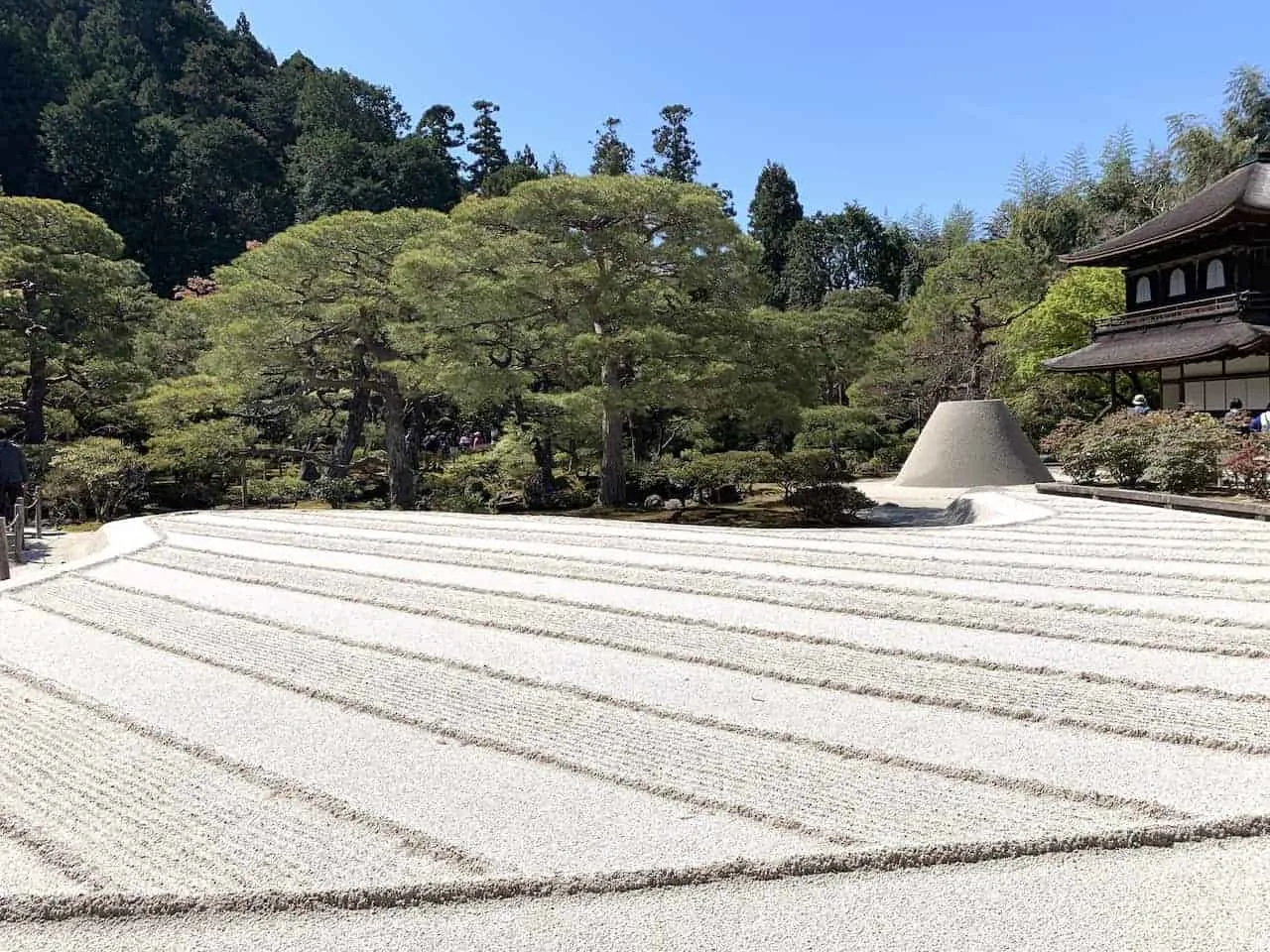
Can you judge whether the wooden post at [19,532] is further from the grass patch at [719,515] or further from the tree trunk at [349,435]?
the grass patch at [719,515]

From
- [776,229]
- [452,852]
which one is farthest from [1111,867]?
[776,229]

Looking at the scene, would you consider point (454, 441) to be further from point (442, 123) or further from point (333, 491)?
point (442, 123)

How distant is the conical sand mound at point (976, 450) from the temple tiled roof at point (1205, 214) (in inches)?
220

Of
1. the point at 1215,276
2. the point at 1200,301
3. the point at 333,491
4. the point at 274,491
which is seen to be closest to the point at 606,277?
the point at 333,491

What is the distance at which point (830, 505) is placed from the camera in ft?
35.3

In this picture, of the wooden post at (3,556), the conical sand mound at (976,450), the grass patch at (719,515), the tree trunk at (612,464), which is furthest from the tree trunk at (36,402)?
the conical sand mound at (976,450)

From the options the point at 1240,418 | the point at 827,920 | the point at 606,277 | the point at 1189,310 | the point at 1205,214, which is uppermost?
the point at 1205,214

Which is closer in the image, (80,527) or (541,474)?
(80,527)

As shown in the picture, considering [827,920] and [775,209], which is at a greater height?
[775,209]

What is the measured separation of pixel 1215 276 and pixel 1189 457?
30.3 ft

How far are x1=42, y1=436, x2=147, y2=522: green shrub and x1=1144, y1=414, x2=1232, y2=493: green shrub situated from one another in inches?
486

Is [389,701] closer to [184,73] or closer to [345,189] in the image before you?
[345,189]

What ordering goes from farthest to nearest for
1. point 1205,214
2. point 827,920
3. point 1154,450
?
point 1205,214, point 1154,450, point 827,920

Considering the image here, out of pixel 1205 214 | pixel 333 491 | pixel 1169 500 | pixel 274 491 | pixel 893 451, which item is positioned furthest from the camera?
pixel 893 451
